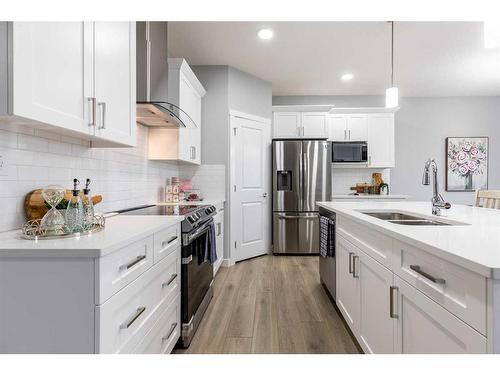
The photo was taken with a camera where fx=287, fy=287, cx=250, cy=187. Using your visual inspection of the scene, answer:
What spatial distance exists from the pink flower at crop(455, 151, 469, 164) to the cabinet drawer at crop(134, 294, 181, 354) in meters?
5.67

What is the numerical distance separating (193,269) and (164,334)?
513 mm

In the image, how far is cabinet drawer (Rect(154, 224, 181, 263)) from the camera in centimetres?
148

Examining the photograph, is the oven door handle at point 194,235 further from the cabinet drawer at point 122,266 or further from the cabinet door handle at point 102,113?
the cabinet door handle at point 102,113

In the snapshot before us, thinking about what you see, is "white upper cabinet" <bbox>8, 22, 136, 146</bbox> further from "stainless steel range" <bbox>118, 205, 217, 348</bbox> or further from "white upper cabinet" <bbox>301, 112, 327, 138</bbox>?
"white upper cabinet" <bbox>301, 112, 327, 138</bbox>

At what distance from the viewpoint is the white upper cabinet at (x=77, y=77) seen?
100 cm

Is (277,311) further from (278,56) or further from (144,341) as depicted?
(278,56)

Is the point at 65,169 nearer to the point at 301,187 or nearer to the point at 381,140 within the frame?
the point at 301,187

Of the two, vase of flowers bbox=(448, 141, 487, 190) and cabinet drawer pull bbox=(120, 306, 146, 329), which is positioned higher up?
vase of flowers bbox=(448, 141, 487, 190)

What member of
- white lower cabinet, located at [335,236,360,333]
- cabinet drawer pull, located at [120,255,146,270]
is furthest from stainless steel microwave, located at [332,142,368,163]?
cabinet drawer pull, located at [120,255,146,270]

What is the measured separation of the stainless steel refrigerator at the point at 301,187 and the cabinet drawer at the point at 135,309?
285cm

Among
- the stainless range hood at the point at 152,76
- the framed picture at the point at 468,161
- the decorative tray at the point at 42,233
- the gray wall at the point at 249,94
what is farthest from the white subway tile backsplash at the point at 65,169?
the framed picture at the point at 468,161

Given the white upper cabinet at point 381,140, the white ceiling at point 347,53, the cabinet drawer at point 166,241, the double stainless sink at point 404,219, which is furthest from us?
the white upper cabinet at point 381,140
